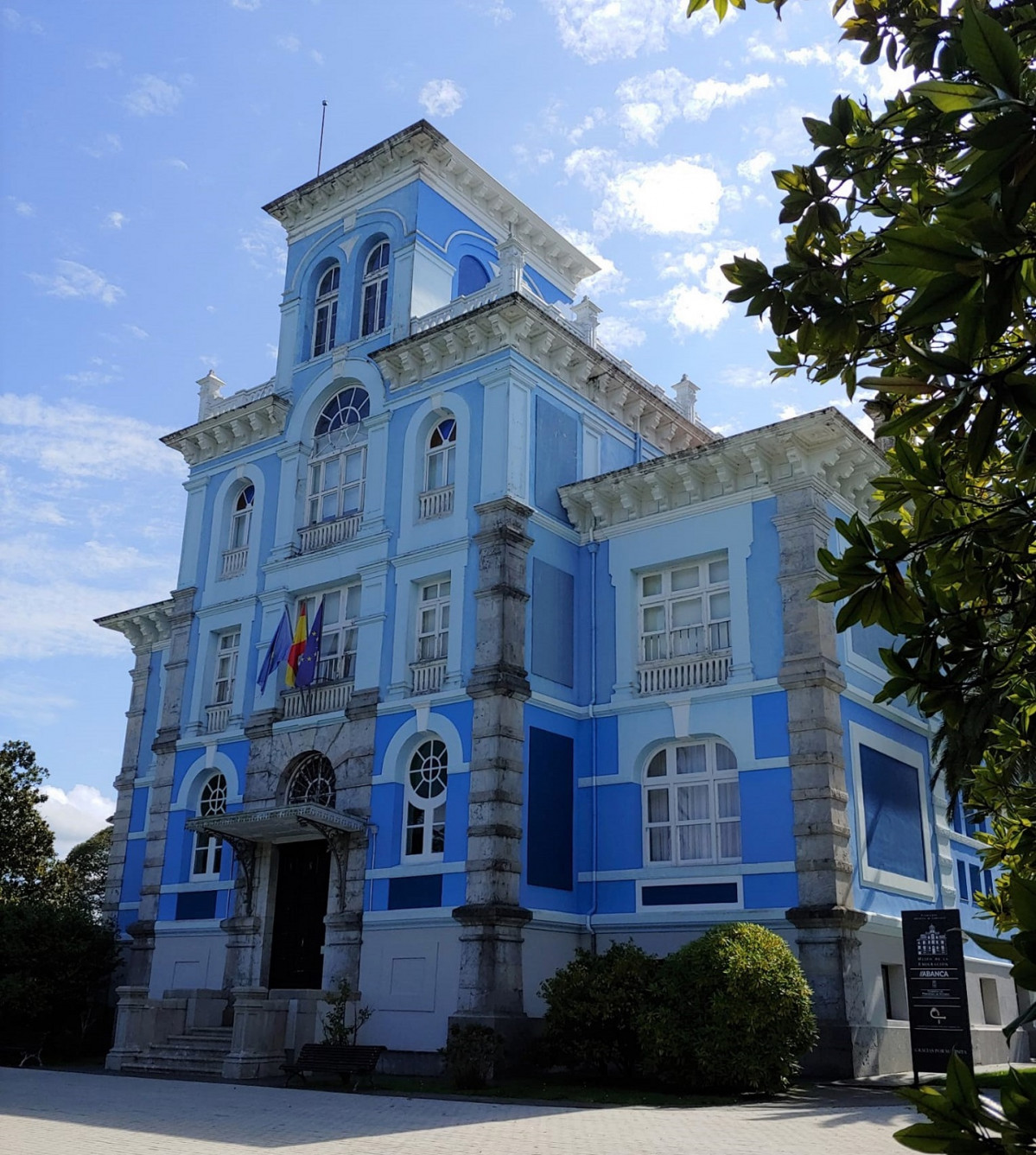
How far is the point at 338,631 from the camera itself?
79.5 ft

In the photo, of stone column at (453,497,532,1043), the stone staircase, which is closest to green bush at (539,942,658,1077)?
stone column at (453,497,532,1043)

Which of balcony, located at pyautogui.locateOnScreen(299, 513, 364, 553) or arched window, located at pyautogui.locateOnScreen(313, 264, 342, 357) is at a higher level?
arched window, located at pyautogui.locateOnScreen(313, 264, 342, 357)

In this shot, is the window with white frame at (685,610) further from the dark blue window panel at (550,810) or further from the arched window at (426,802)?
the arched window at (426,802)

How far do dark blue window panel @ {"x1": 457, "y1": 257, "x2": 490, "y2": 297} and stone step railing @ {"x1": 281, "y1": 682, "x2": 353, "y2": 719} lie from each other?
9890mm

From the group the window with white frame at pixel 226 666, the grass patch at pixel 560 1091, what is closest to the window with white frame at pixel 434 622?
the window with white frame at pixel 226 666

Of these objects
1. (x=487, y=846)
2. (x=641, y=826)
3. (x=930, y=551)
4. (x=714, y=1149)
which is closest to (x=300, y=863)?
(x=487, y=846)

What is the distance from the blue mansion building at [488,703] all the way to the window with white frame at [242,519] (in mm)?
220

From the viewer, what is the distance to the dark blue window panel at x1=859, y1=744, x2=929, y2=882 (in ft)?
65.7

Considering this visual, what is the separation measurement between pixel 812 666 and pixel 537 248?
14.6m

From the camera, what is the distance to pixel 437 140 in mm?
25922

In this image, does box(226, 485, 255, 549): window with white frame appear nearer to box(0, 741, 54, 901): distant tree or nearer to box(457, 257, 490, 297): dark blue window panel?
box(457, 257, 490, 297): dark blue window panel

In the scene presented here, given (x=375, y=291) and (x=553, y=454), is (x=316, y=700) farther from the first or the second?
(x=375, y=291)

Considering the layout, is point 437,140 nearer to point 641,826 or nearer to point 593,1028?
point 641,826

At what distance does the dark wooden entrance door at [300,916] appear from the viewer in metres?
22.2
